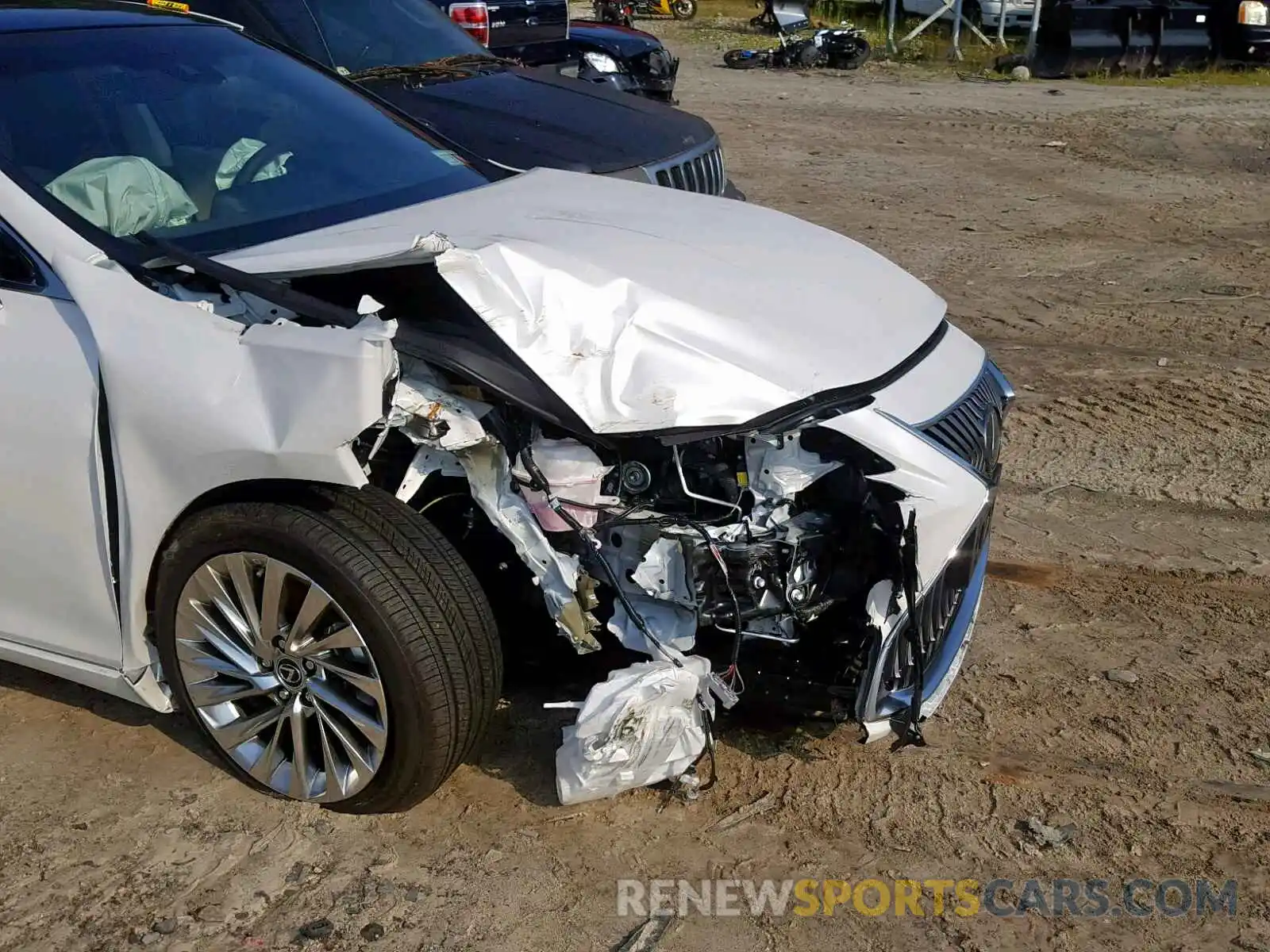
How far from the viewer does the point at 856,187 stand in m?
10.7

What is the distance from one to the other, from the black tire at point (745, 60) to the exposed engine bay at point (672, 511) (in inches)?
675

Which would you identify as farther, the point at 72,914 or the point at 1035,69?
the point at 1035,69

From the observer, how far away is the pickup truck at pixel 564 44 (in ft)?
27.7

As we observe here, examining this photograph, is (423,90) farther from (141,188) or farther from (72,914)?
(72,914)

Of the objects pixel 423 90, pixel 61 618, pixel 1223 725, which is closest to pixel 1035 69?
pixel 423 90

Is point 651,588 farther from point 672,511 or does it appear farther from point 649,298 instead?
point 649,298

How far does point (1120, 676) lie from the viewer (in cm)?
376

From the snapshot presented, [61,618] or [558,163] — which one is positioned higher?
[558,163]

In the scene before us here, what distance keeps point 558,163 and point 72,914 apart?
13.7 feet

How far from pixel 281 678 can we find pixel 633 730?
2.89 ft

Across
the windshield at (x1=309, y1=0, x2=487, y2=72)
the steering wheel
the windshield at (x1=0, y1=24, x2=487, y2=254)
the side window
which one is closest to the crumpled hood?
the windshield at (x1=309, y1=0, x2=487, y2=72)

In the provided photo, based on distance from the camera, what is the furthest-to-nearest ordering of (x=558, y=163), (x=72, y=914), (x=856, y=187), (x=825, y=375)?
1. (x=856, y=187)
2. (x=558, y=163)
3. (x=825, y=375)
4. (x=72, y=914)

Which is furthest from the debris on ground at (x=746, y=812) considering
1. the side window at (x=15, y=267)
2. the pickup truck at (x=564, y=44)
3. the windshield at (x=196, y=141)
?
the pickup truck at (x=564, y=44)

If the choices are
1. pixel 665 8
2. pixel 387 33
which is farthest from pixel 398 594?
pixel 665 8
